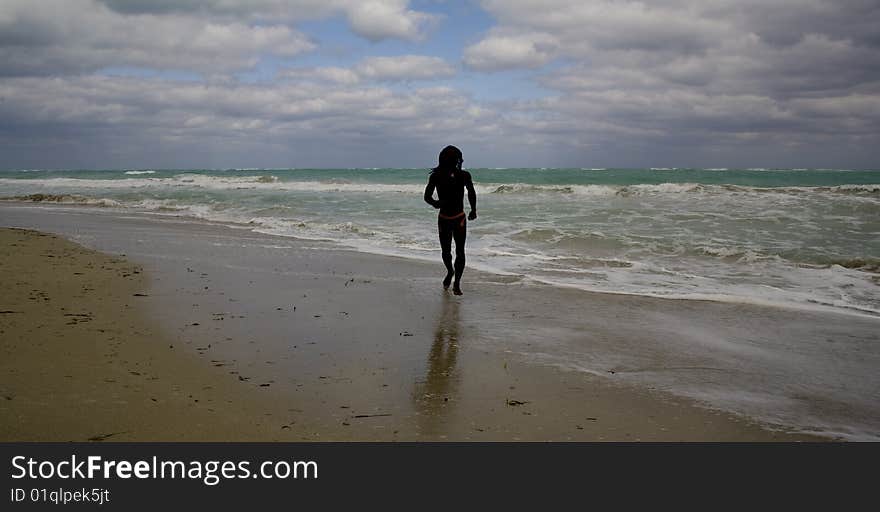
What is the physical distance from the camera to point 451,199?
825cm

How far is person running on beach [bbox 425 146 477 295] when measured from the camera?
26.5 feet

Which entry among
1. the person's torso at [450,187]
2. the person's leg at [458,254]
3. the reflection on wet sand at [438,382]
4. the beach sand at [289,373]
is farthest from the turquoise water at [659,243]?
the reflection on wet sand at [438,382]

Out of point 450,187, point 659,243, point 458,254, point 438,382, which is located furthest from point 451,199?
point 659,243

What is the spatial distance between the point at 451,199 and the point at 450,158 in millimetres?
552

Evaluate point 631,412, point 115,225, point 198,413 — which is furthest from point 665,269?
point 115,225

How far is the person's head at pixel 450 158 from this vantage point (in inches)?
316

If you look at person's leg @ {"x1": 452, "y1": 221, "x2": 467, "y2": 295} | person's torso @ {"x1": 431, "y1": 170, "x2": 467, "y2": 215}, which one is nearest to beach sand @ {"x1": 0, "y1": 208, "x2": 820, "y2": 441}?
person's leg @ {"x1": 452, "y1": 221, "x2": 467, "y2": 295}

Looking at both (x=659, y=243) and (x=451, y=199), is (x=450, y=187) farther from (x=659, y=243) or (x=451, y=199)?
(x=659, y=243)

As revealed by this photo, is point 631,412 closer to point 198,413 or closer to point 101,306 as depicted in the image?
point 198,413

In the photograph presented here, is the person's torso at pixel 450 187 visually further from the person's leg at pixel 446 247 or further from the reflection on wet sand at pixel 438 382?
the reflection on wet sand at pixel 438 382

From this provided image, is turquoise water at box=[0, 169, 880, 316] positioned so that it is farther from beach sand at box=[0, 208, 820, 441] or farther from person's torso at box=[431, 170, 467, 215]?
beach sand at box=[0, 208, 820, 441]

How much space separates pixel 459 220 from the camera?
27.4ft

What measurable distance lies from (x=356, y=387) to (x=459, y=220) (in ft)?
15.2
